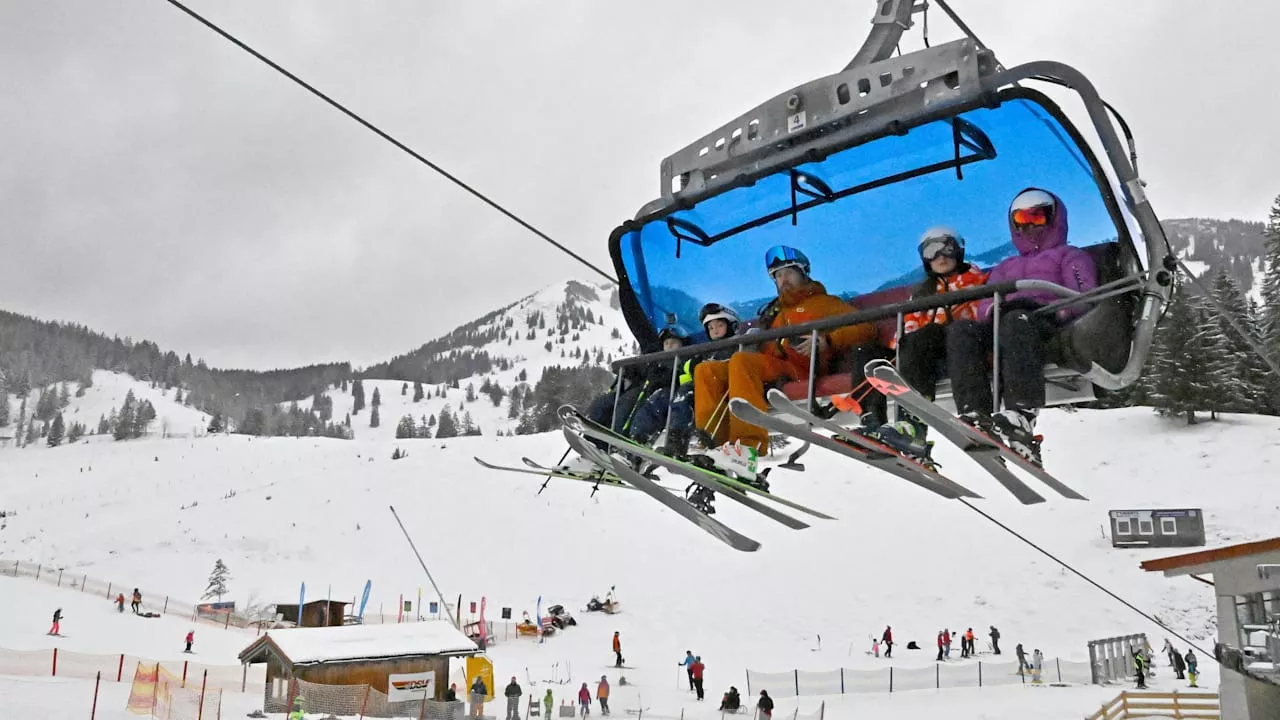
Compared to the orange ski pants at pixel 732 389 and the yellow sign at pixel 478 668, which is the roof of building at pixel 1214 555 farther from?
the yellow sign at pixel 478 668

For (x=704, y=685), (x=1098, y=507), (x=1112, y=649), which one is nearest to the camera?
(x=1112, y=649)

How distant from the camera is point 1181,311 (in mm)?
46594

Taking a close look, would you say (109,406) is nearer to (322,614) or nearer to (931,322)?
(322,614)

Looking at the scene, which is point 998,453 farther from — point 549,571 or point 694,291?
point 549,571

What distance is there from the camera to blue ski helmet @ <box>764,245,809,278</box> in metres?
6.34

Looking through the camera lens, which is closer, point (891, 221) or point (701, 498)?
point (891, 221)

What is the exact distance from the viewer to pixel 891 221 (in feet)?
19.8

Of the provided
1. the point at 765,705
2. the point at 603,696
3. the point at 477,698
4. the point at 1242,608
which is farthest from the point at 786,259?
the point at 603,696

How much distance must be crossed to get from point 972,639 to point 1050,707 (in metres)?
9.09

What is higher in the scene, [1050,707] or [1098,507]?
[1098,507]

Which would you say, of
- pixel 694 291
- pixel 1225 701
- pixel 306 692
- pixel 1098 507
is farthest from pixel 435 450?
pixel 694 291

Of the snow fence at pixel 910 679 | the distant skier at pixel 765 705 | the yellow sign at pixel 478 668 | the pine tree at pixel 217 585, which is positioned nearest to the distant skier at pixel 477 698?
the yellow sign at pixel 478 668

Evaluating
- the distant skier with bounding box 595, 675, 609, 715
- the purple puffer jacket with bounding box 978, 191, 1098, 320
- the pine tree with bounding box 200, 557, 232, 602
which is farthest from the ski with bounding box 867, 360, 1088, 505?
the pine tree with bounding box 200, 557, 232, 602

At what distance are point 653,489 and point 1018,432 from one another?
2.33 metres
